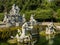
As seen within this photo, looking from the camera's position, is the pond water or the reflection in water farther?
the reflection in water

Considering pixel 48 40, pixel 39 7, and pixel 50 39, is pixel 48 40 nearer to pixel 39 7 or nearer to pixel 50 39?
pixel 50 39

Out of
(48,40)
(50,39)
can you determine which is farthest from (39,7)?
(48,40)

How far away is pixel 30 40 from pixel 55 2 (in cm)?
2948

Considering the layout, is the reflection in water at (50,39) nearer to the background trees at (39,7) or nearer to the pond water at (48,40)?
the pond water at (48,40)

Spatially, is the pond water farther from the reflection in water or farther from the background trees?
the background trees

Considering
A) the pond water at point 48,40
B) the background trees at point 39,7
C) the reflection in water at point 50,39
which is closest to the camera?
the pond water at point 48,40

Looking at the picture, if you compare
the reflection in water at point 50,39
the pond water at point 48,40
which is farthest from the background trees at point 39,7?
the pond water at point 48,40

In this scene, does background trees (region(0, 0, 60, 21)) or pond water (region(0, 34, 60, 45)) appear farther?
background trees (region(0, 0, 60, 21))

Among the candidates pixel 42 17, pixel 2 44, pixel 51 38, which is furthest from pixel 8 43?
pixel 42 17

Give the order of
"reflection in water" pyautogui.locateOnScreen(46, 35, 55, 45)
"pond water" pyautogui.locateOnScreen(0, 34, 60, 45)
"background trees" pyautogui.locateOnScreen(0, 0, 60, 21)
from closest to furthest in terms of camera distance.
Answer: "pond water" pyautogui.locateOnScreen(0, 34, 60, 45) < "reflection in water" pyautogui.locateOnScreen(46, 35, 55, 45) < "background trees" pyautogui.locateOnScreen(0, 0, 60, 21)

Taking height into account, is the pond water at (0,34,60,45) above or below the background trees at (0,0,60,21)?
below

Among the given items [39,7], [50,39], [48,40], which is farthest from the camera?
[39,7]

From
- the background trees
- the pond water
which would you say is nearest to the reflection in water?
the pond water

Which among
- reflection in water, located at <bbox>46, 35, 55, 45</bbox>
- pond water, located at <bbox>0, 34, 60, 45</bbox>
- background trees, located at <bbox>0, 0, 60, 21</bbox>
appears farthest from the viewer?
background trees, located at <bbox>0, 0, 60, 21</bbox>
